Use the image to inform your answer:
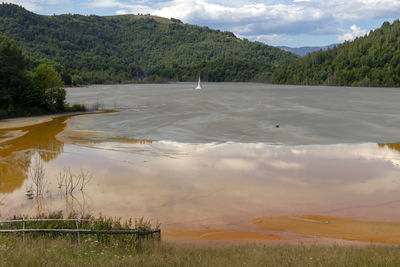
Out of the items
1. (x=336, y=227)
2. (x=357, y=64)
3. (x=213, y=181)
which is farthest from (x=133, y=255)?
(x=357, y=64)

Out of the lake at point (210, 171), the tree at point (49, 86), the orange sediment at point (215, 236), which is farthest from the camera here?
the tree at point (49, 86)

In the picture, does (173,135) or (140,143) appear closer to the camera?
(140,143)

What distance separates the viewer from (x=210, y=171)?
2030 centimetres

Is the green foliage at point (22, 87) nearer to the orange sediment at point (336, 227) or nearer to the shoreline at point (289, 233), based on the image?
the shoreline at point (289, 233)

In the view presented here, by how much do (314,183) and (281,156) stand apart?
19.4ft

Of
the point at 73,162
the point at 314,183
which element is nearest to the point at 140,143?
the point at 73,162

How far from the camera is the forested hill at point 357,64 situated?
129500 millimetres

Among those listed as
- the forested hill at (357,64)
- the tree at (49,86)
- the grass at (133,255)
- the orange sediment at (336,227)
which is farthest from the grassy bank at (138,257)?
the forested hill at (357,64)

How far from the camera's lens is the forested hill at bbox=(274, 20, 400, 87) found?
425 ft

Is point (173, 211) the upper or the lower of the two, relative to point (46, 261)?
lower

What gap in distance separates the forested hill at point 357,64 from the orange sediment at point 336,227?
127m

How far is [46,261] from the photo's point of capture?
22.6 ft

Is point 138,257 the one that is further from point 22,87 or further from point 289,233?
point 22,87

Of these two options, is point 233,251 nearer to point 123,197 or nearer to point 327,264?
point 327,264
